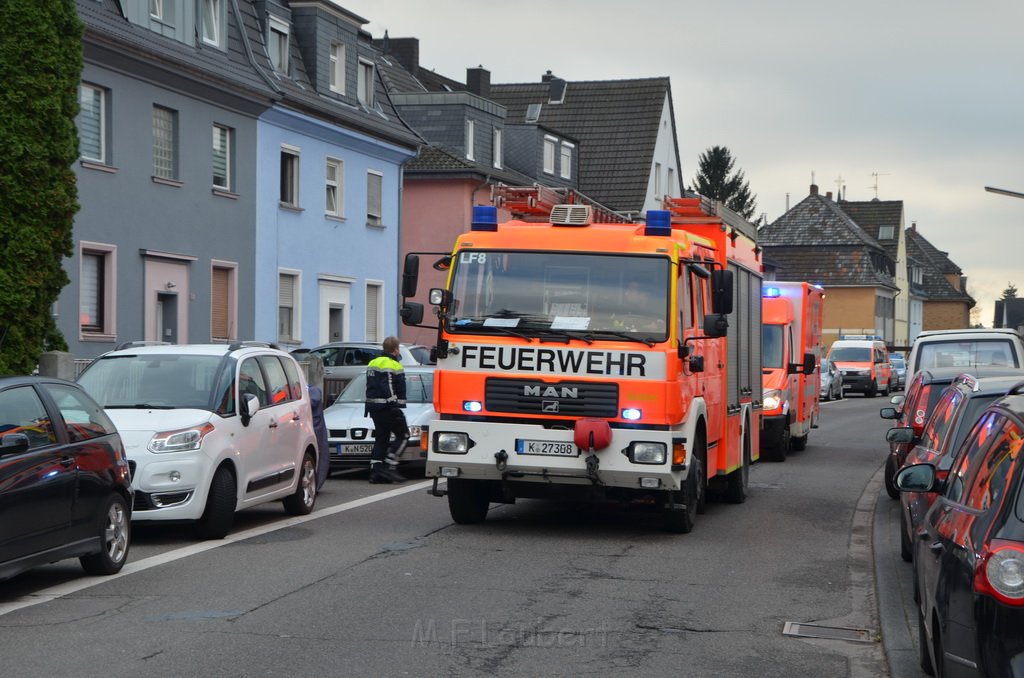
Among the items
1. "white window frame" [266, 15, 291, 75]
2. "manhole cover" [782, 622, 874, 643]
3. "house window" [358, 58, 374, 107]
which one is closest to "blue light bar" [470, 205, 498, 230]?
"manhole cover" [782, 622, 874, 643]

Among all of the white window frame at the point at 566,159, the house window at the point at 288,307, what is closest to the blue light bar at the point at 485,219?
the house window at the point at 288,307

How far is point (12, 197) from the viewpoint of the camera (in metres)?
20.8

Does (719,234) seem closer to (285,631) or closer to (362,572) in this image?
(362,572)

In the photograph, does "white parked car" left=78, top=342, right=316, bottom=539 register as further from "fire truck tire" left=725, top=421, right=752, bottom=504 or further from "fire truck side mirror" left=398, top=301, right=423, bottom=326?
"fire truck tire" left=725, top=421, right=752, bottom=504

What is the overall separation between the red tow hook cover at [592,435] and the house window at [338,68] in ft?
85.0

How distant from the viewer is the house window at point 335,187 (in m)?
36.3

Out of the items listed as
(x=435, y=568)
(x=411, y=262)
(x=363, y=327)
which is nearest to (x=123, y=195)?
(x=363, y=327)

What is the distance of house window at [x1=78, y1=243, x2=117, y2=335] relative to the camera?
1038 inches

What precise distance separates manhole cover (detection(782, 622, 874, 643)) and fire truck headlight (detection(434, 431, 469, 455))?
4.33m

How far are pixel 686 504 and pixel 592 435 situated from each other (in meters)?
1.36

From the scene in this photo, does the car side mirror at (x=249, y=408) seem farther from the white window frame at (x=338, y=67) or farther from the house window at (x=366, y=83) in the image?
the house window at (x=366, y=83)

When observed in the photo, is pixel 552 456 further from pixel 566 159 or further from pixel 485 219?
pixel 566 159

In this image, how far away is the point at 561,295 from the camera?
13000 millimetres

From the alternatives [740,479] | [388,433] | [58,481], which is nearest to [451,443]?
[58,481]
